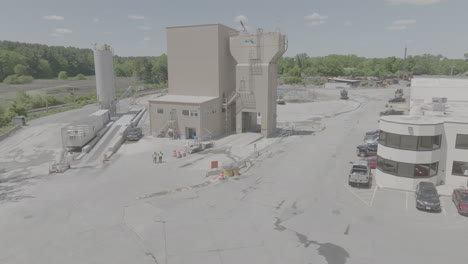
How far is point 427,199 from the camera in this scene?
22422 millimetres

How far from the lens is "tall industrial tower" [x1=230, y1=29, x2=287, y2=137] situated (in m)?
44.2

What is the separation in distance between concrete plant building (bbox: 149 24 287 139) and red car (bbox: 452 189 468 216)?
2591cm

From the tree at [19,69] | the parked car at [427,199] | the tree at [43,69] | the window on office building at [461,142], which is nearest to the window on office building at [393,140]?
the parked car at [427,199]

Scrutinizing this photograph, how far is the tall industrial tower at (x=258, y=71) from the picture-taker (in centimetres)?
4422

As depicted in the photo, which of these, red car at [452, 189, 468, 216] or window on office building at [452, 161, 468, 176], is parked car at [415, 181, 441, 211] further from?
window on office building at [452, 161, 468, 176]

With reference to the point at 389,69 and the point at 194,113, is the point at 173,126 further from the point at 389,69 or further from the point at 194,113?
the point at 389,69

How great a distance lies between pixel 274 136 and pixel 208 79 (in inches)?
499

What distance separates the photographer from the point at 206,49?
149ft

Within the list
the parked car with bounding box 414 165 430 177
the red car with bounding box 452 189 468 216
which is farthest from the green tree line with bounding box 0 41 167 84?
the red car with bounding box 452 189 468 216

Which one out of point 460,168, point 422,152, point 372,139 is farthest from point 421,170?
point 372,139

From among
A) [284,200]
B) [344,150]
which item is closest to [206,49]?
[344,150]

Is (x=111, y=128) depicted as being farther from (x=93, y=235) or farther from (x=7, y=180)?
(x=93, y=235)

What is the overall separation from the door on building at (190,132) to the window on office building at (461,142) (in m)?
29.7

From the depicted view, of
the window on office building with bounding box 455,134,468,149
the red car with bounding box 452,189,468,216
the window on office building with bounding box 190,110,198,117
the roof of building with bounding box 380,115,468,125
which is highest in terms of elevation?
the roof of building with bounding box 380,115,468,125
